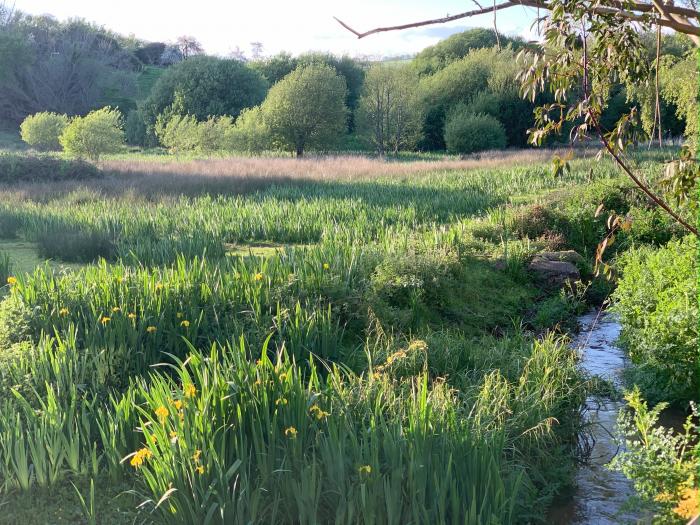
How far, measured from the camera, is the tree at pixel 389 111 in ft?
136

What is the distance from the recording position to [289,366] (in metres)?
4.24

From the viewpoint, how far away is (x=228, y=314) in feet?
21.1

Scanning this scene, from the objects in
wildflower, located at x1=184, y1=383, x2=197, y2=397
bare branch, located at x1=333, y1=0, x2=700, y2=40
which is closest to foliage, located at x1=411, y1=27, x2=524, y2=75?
wildflower, located at x1=184, y1=383, x2=197, y2=397

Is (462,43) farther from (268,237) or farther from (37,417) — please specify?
(37,417)

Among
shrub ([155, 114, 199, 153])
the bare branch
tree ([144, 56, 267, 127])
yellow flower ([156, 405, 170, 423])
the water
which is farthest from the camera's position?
tree ([144, 56, 267, 127])

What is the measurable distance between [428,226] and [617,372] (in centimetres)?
502

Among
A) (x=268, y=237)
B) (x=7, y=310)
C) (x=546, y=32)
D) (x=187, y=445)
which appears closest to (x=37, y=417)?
(x=187, y=445)

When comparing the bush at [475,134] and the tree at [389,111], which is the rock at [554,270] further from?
the tree at [389,111]

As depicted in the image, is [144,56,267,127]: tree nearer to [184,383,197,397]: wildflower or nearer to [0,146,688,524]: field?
[0,146,688,524]: field

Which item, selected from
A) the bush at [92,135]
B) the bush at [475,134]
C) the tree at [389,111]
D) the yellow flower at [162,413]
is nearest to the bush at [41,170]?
the bush at [92,135]

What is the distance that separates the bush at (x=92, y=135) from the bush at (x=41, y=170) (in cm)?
695

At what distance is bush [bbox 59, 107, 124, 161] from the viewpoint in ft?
90.1

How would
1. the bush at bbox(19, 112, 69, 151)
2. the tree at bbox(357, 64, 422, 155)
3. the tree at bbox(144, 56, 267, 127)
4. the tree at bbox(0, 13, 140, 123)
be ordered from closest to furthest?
the bush at bbox(19, 112, 69, 151) < the tree at bbox(357, 64, 422, 155) < the tree at bbox(144, 56, 267, 127) < the tree at bbox(0, 13, 140, 123)

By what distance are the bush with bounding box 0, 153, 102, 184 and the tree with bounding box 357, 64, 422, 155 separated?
76.9ft
